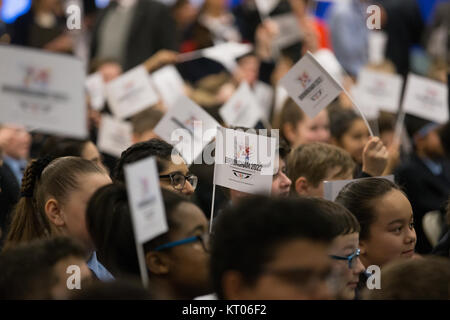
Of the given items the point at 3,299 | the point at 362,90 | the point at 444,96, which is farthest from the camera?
the point at 362,90

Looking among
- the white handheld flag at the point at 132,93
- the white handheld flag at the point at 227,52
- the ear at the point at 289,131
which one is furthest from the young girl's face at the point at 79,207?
the white handheld flag at the point at 227,52

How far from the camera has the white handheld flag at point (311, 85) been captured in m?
4.29

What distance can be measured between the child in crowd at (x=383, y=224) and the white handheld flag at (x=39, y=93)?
124 centimetres

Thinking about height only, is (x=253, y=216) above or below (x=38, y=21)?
below

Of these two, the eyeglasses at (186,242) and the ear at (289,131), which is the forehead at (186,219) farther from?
the ear at (289,131)

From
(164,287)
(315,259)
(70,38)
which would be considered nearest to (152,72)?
(70,38)

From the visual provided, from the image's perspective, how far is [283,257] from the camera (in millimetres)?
2217

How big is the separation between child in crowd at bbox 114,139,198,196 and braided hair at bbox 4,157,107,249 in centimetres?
21

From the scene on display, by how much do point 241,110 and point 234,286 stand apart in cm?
367

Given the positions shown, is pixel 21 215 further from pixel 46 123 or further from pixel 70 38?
pixel 70 38

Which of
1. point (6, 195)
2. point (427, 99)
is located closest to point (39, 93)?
point (6, 195)

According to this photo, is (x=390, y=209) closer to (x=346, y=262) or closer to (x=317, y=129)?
(x=346, y=262)

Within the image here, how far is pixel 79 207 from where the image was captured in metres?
3.48

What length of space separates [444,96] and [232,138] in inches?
130
